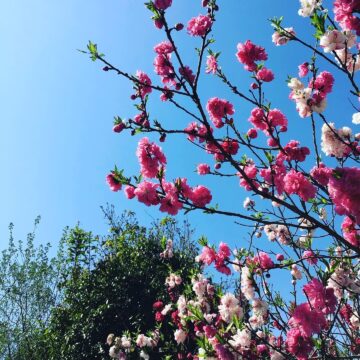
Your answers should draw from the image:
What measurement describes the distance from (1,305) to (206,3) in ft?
46.3

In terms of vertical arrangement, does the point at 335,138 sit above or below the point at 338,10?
below

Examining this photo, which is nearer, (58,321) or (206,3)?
(206,3)

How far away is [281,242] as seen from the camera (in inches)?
223

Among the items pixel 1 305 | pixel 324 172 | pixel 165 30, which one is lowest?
pixel 324 172

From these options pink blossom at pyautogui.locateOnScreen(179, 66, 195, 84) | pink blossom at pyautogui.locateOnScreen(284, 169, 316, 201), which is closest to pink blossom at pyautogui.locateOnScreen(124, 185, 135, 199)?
pink blossom at pyautogui.locateOnScreen(179, 66, 195, 84)

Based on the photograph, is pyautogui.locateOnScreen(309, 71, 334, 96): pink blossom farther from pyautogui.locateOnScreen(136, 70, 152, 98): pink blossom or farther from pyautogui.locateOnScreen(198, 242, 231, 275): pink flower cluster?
pyautogui.locateOnScreen(198, 242, 231, 275): pink flower cluster

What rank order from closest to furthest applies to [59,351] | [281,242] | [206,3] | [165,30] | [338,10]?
[338,10], [165,30], [206,3], [281,242], [59,351]

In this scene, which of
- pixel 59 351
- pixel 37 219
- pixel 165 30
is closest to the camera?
pixel 165 30

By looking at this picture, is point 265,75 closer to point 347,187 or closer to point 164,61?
point 164,61

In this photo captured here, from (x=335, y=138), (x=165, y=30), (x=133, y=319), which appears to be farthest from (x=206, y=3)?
(x=133, y=319)

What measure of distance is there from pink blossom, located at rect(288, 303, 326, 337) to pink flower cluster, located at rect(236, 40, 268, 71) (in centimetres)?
247

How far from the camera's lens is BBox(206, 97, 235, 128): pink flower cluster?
158 inches

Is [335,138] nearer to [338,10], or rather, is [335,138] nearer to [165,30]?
[338,10]

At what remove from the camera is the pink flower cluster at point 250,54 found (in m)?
3.86
